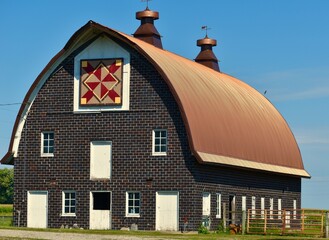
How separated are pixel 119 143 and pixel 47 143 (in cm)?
414

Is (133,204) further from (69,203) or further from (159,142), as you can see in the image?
(69,203)

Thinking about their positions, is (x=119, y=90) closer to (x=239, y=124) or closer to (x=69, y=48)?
(x=69, y=48)

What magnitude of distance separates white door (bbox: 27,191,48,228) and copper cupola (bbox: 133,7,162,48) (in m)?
12.5

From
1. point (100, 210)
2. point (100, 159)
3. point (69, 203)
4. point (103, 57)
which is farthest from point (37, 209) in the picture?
point (103, 57)

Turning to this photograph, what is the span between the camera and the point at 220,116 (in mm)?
53688

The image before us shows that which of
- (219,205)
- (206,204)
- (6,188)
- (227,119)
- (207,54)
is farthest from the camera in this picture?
(6,188)

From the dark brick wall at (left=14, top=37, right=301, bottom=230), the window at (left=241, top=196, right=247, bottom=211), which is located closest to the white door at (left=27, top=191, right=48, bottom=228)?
the dark brick wall at (left=14, top=37, right=301, bottom=230)

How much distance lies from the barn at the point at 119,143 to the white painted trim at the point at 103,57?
2.0 inches

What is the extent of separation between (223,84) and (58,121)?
453 inches

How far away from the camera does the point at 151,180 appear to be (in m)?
50.6

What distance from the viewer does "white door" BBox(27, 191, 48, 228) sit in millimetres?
52500

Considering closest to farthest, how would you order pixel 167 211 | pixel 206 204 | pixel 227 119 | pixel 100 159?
pixel 167 211 < pixel 206 204 < pixel 100 159 < pixel 227 119

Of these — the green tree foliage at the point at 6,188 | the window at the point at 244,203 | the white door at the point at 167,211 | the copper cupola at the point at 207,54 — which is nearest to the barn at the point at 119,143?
the white door at the point at 167,211

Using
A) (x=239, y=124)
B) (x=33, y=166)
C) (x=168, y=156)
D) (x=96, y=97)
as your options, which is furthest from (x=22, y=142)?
(x=239, y=124)
